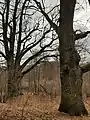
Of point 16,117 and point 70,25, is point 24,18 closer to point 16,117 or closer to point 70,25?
point 70,25

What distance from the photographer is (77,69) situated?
11.8 meters

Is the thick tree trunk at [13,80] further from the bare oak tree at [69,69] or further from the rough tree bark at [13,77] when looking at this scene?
the bare oak tree at [69,69]

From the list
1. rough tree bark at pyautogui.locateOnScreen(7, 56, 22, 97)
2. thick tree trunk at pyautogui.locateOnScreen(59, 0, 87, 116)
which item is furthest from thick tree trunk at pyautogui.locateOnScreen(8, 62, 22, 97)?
thick tree trunk at pyautogui.locateOnScreen(59, 0, 87, 116)

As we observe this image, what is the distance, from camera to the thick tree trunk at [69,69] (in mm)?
11484

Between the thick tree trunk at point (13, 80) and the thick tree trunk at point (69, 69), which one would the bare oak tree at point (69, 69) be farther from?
the thick tree trunk at point (13, 80)

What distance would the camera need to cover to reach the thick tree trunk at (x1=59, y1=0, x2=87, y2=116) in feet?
37.7

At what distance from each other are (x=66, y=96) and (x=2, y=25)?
13963 millimetres

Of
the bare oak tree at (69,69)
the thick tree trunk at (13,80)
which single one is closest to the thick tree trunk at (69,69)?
the bare oak tree at (69,69)

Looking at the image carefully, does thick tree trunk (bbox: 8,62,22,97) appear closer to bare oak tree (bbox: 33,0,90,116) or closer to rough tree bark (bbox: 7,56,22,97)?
rough tree bark (bbox: 7,56,22,97)

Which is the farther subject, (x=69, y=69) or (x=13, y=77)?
(x=13, y=77)

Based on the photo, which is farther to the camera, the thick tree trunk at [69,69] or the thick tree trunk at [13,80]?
the thick tree trunk at [13,80]

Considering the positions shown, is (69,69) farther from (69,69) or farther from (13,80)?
(13,80)

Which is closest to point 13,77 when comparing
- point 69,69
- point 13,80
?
point 13,80

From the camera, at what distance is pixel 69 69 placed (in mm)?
11648
